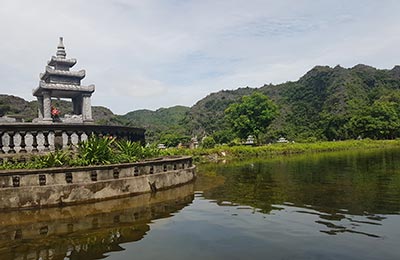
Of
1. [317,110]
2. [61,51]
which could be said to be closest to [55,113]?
[61,51]

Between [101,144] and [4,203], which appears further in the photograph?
[101,144]

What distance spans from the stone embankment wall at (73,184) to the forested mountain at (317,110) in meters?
47.1

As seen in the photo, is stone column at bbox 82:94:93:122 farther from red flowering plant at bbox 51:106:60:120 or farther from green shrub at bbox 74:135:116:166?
green shrub at bbox 74:135:116:166

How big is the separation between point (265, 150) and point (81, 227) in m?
42.2

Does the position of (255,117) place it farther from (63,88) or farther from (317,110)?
(317,110)

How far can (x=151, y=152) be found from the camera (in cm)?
1855

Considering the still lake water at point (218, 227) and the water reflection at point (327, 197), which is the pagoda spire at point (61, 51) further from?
the still lake water at point (218, 227)

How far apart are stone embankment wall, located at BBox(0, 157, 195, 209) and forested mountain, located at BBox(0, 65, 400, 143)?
4710 cm

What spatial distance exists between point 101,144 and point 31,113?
194ft

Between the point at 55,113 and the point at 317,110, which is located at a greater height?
the point at 317,110

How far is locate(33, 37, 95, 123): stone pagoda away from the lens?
28359mm

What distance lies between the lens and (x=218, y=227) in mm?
9453

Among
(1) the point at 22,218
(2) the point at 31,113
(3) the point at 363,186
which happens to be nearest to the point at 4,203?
(1) the point at 22,218

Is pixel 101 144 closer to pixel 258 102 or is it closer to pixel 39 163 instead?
pixel 39 163
